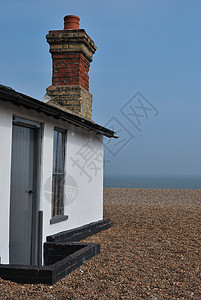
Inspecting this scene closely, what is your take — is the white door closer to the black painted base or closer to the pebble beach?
the black painted base

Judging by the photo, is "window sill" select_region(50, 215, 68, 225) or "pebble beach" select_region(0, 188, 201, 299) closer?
"pebble beach" select_region(0, 188, 201, 299)

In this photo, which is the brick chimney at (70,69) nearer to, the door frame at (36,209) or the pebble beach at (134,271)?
the door frame at (36,209)

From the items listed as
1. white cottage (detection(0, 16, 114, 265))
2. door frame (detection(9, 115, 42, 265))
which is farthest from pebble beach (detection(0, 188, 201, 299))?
door frame (detection(9, 115, 42, 265))

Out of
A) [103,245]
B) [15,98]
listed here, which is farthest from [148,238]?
[15,98]

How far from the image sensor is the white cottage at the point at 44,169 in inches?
226

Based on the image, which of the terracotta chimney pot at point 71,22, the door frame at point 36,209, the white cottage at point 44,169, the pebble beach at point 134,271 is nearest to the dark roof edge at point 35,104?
the white cottage at point 44,169

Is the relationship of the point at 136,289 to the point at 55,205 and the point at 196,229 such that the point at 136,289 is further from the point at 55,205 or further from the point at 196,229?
the point at 196,229

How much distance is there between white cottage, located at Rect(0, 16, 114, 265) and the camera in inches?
226

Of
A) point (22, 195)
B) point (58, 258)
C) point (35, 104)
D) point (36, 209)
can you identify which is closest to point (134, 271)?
point (58, 258)

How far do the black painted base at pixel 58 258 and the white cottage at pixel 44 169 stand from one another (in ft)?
0.66

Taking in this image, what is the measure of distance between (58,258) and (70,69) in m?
5.90

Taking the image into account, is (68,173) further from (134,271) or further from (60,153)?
(134,271)

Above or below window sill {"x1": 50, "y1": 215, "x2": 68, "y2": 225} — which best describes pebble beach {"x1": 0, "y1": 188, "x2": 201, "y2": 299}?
below

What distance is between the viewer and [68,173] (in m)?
8.15
